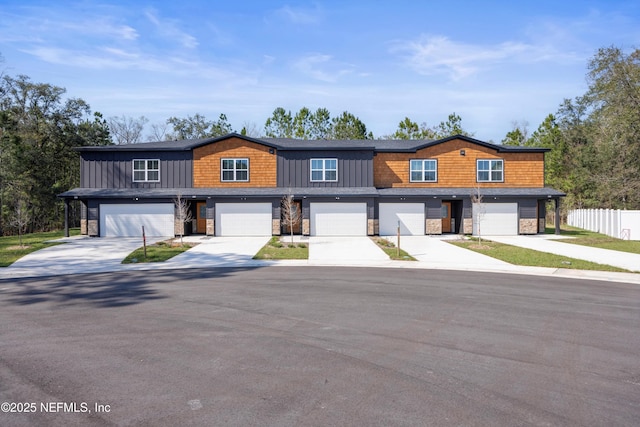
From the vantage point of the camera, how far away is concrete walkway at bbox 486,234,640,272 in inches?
659

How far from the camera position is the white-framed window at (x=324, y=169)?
29016mm

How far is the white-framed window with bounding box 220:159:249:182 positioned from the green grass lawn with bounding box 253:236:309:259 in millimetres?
7044

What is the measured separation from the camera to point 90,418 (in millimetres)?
4566

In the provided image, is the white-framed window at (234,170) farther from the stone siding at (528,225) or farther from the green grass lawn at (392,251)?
the stone siding at (528,225)

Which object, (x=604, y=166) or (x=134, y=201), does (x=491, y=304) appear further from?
(x=604, y=166)

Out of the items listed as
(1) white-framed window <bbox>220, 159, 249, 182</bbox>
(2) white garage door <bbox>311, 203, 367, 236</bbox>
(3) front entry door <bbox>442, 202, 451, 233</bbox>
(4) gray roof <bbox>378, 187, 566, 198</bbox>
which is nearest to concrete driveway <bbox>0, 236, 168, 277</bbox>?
(1) white-framed window <bbox>220, 159, 249, 182</bbox>

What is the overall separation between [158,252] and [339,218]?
11.9 metres

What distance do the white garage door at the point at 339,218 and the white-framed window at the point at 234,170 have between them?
17.0 ft

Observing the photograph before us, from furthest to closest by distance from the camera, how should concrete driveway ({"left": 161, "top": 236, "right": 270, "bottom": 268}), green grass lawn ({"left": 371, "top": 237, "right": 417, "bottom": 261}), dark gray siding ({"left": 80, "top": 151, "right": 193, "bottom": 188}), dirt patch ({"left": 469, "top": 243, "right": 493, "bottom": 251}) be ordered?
1. dark gray siding ({"left": 80, "top": 151, "right": 193, "bottom": 188})
2. dirt patch ({"left": 469, "top": 243, "right": 493, "bottom": 251})
3. green grass lawn ({"left": 371, "top": 237, "right": 417, "bottom": 261})
4. concrete driveway ({"left": 161, "top": 236, "right": 270, "bottom": 268})

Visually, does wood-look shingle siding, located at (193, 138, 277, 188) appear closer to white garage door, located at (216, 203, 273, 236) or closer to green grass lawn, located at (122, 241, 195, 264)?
white garage door, located at (216, 203, 273, 236)

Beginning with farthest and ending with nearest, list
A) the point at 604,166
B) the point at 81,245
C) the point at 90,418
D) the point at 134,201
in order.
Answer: the point at 604,166
the point at 134,201
the point at 81,245
the point at 90,418

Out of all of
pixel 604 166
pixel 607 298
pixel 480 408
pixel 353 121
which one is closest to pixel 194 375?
pixel 480 408

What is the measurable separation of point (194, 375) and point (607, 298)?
33.1ft

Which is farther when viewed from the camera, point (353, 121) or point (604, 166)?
point (353, 121)
